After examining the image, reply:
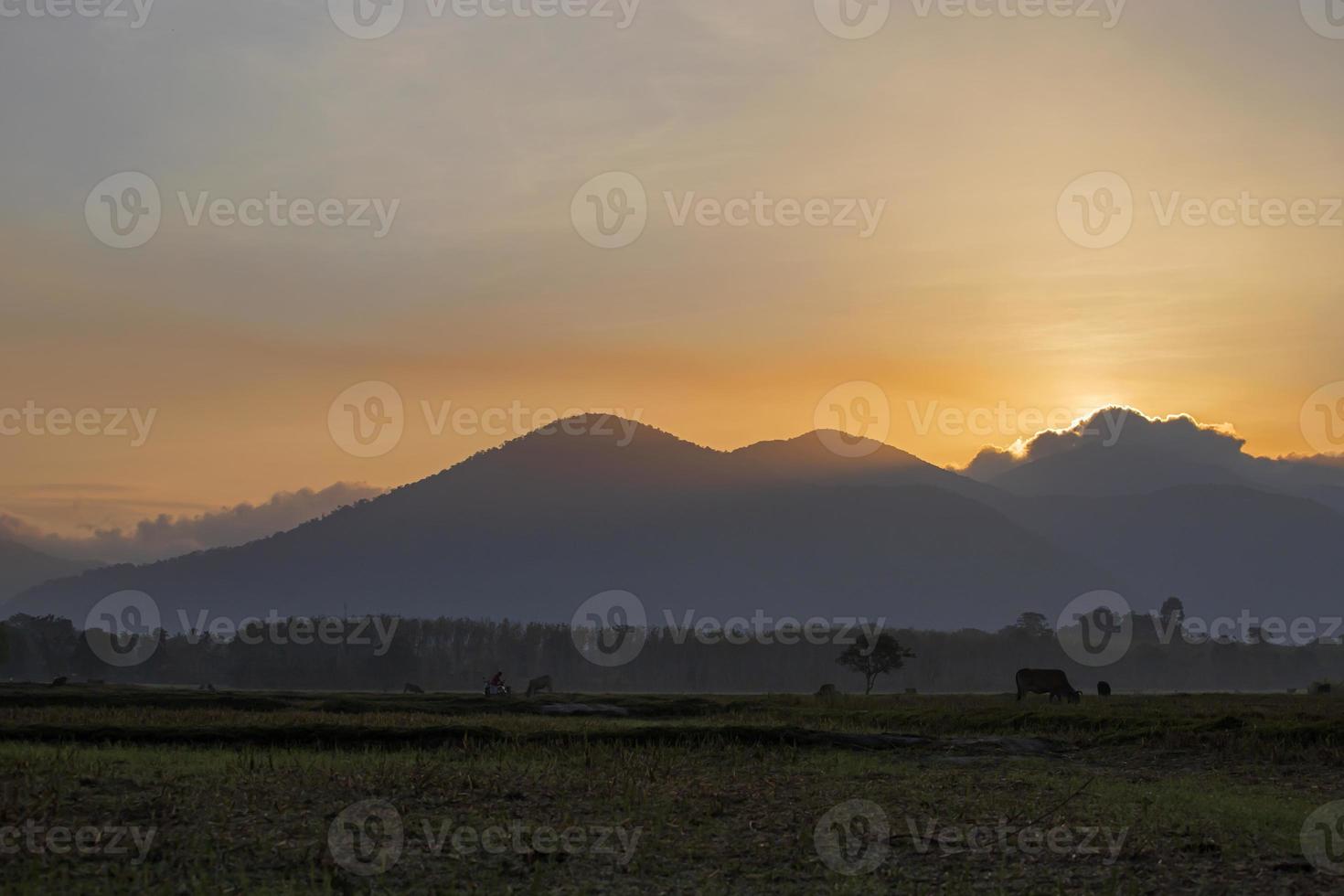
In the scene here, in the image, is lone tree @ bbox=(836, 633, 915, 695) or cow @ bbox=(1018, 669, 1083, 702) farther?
lone tree @ bbox=(836, 633, 915, 695)

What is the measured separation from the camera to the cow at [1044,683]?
7081cm

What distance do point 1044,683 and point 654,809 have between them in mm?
52245

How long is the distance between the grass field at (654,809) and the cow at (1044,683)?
28070 millimetres

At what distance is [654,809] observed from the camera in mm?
24906

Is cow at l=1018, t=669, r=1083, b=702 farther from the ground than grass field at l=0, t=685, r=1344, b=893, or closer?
farther from the ground

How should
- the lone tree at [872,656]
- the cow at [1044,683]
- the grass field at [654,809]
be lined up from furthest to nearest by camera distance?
1. the lone tree at [872,656]
2. the cow at [1044,683]
3. the grass field at [654,809]

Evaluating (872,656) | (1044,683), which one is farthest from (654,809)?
(872,656)

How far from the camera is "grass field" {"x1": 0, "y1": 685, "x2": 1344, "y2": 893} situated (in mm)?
19562

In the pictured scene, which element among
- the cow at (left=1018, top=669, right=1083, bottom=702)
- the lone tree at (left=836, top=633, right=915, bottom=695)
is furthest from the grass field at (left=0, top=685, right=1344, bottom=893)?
the lone tree at (left=836, top=633, right=915, bottom=695)

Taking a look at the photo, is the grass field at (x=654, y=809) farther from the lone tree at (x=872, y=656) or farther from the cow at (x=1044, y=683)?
the lone tree at (x=872, y=656)

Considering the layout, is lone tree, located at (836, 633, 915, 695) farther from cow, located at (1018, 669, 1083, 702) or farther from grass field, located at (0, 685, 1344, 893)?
grass field, located at (0, 685, 1344, 893)

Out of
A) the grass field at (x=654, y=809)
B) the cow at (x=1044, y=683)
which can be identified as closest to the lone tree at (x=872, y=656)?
the cow at (x=1044, y=683)

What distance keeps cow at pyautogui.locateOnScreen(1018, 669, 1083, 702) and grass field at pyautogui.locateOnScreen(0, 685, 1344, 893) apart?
28070 millimetres

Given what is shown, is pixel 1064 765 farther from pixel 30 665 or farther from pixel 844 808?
pixel 30 665
